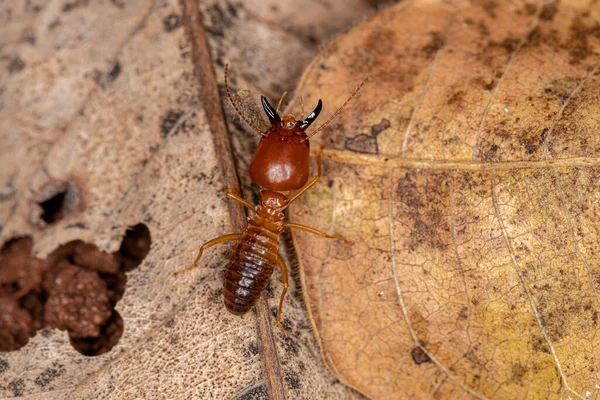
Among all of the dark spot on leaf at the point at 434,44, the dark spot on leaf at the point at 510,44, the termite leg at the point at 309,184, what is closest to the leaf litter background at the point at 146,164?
the termite leg at the point at 309,184

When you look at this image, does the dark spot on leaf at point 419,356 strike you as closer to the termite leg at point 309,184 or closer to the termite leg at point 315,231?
the termite leg at point 315,231

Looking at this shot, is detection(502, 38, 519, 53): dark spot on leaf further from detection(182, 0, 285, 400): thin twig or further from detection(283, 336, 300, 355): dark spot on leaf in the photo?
detection(283, 336, 300, 355): dark spot on leaf

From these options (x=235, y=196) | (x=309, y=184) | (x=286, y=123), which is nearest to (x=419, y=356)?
(x=309, y=184)

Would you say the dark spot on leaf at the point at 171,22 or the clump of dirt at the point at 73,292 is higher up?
the dark spot on leaf at the point at 171,22

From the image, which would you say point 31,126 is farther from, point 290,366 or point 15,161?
point 290,366

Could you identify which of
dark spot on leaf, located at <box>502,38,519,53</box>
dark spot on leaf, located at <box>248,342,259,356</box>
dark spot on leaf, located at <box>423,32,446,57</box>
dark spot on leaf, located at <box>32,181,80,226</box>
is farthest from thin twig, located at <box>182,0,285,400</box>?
dark spot on leaf, located at <box>502,38,519,53</box>

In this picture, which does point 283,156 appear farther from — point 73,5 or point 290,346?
point 73,5

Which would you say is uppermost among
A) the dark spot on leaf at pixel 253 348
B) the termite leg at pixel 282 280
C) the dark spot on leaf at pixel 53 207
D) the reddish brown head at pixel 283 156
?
the reddish brown head at pixel 283 156
